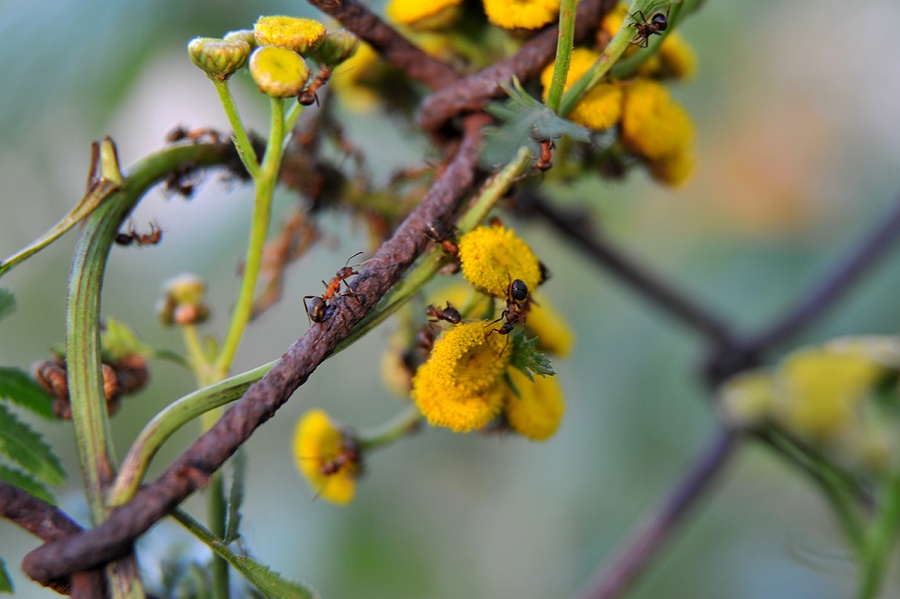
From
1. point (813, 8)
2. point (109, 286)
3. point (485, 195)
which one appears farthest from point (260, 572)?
point (813, 8)

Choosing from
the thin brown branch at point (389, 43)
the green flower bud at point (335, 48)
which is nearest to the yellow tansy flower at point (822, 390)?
the thin brown branch at point (389, 43)

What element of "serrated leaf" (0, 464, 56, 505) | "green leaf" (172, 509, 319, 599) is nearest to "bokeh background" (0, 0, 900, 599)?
"serrated leaf" (0, 464, 56, 505)

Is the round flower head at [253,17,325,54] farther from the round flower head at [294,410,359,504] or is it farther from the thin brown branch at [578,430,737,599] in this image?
the thin brown branch at [578,430,737,599]

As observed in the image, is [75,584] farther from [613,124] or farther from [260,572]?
[613,124]

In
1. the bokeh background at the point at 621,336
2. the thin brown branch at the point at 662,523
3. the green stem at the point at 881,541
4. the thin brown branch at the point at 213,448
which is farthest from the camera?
the bokeh background at the point at 621,336

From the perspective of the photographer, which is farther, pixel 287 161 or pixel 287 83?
pixel 287 161

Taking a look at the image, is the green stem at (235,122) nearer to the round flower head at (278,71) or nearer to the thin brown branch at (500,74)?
the round flower head at (278,71)

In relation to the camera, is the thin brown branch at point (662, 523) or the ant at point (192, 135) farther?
the thin brown branch at point (662, 523)
